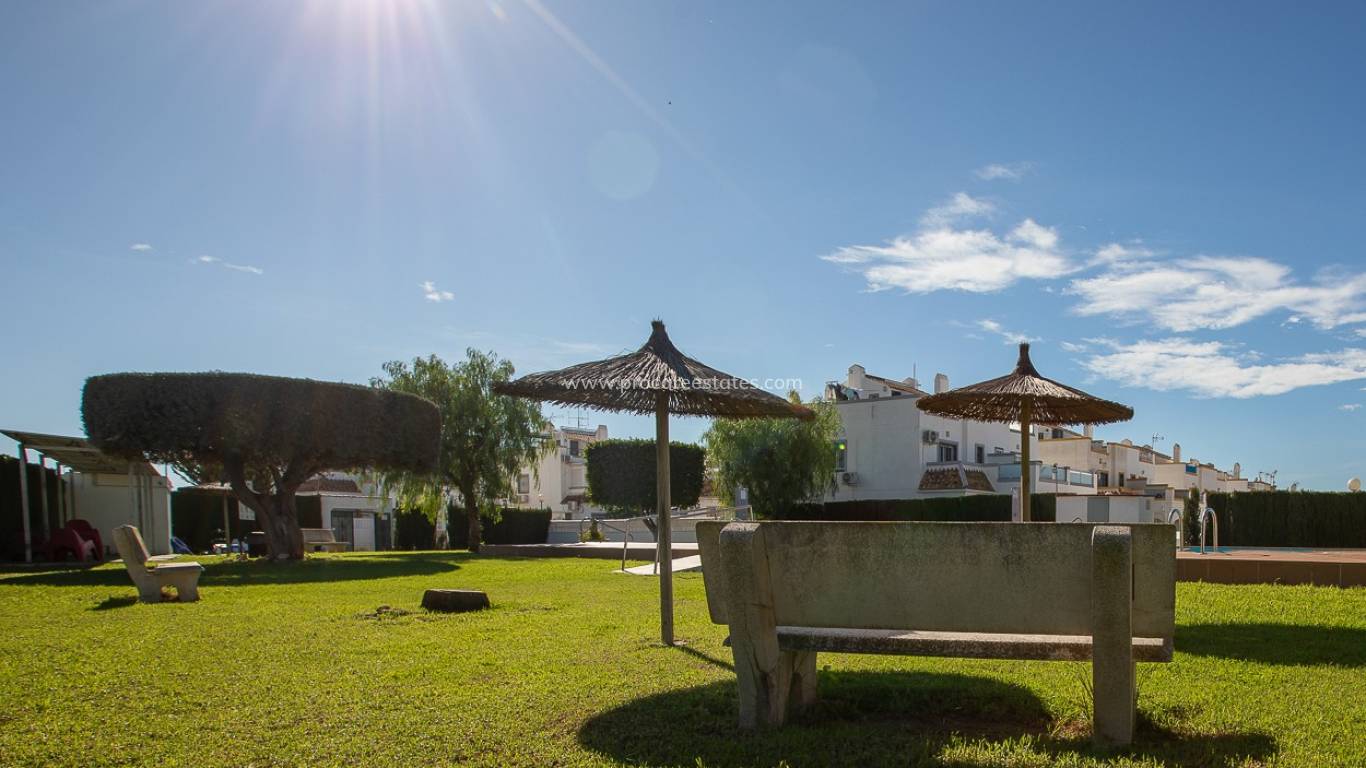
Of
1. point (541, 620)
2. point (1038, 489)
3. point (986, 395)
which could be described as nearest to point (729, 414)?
point (541, 620)

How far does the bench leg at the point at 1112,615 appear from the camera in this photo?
12.2 feet

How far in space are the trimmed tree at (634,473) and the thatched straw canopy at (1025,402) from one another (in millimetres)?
29903

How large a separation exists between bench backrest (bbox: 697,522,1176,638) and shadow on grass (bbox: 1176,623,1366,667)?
3.10 metres

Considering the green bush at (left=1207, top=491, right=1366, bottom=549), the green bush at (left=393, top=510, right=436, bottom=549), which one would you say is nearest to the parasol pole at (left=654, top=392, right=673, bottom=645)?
the green bush at (left=1207, top=491, right=1366, bottom=549)

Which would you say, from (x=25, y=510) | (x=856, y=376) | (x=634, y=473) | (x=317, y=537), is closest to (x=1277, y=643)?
(x=25, y=510)

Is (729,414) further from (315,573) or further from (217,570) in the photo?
(217,570)

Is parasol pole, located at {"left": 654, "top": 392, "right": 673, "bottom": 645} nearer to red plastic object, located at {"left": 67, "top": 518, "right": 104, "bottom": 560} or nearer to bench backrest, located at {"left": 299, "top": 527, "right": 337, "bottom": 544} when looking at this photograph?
red plastic object, located at {"left": 67, "top": 518, "right": 104, "bottom": 560}

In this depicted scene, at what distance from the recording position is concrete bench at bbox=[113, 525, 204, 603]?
11.0m

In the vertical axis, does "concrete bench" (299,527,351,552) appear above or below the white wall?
below

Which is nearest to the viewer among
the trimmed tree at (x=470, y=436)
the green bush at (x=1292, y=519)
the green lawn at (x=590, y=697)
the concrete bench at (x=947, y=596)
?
the concrete bench at (x=947, y=596)

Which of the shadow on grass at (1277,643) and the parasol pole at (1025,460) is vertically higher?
the parasol pole at (1025,460)

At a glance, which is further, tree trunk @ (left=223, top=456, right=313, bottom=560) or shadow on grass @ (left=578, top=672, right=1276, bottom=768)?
tree trunk @ (left=223, top=456, right=313, bottom=560)

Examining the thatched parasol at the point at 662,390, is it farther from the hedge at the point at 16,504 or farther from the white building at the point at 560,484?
the white building at the point at 560,484

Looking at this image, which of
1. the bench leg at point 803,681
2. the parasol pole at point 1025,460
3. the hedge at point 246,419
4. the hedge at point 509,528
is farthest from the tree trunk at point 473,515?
the bench leg at point 803,681
